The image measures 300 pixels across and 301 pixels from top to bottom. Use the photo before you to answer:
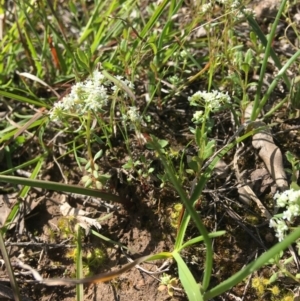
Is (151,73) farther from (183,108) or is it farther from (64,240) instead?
(64,240)

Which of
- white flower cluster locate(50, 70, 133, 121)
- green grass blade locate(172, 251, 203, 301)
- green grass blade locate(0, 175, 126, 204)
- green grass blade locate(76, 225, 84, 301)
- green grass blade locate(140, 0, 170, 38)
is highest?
green grass blade locate(140, 0, 170, 38)

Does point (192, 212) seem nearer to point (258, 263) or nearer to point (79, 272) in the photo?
point (258, 263)

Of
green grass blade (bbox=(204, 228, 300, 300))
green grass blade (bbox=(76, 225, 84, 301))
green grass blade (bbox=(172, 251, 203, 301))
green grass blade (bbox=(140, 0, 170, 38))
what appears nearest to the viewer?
green grass blade (bbox=(204, 228, 300, 300))

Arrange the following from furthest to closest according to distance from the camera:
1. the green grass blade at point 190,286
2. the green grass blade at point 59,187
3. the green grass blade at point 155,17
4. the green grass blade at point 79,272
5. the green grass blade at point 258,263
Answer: the green grass blade at point 155,17 → the green grass blade at point 79,272 → the green grass blade at point 59,187 → the green grass blade at point 190,286 → the green grass blade at point 258,263

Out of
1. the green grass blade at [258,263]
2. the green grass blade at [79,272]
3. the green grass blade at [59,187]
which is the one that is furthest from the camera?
the green grass blade at [79,272]

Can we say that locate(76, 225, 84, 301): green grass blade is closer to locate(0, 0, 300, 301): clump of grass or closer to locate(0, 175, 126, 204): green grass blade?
locate(0, 0, 300, 301): clump of grass

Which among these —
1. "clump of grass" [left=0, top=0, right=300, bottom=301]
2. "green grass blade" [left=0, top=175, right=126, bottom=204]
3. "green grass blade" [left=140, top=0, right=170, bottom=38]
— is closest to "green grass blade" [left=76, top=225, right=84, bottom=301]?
"clump of grass" [left=0, top=0, right=300, bottom=301]

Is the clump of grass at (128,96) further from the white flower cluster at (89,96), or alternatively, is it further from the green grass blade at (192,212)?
the green grass blade at (192,212)

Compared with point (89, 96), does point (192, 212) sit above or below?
below

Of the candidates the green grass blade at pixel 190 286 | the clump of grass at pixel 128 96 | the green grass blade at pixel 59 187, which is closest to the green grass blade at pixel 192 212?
the green grass blade at pixel 190 286

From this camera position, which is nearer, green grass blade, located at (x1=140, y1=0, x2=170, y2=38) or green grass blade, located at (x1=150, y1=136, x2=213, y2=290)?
green grass blade, located at (x1=150, y1=136, x2=213, y2=290)

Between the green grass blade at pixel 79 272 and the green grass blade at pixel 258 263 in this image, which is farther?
the green grass blade at pixel 79 272

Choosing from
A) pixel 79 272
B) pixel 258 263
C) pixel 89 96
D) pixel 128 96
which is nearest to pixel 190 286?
pixel 258 263
